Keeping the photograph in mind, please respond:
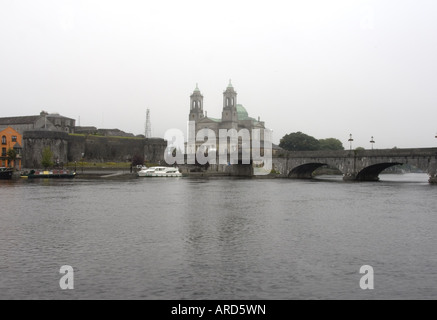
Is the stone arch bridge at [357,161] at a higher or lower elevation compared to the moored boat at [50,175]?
higher

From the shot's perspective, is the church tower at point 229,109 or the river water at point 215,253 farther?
the church tower at point 229,109

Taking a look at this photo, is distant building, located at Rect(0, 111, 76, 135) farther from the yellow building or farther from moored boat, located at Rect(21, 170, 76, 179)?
moored boat, located at Rect(21, 170, 76, 179)

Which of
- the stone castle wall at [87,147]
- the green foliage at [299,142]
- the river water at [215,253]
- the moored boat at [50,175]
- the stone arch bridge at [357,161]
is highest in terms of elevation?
the green foliage at [299,142]

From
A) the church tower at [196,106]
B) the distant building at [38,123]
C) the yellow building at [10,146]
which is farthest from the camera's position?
the church tower at [196,106]

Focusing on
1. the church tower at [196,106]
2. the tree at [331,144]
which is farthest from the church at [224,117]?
the tree at [331,144]

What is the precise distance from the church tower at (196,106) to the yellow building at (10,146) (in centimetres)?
5155

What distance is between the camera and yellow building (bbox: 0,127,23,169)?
3125 inches

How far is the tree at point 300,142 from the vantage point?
397 feet

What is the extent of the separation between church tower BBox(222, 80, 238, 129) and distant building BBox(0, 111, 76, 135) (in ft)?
135

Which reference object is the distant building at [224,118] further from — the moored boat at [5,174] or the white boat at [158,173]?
the moored boat at [5,174]

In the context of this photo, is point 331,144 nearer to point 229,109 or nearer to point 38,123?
point 229,109

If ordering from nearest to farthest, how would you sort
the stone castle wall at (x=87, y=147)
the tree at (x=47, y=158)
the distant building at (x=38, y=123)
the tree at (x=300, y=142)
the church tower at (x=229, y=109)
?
the tree at (x=47, y=158) → the stone castle wall at (x=87, y=147) → the distant building at (x=38, y=123) → the church tower at (x=229, y=109) → the tree at (x=300, y=142)

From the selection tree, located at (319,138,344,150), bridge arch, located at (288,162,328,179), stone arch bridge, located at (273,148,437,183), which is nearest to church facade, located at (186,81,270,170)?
tree, located at (319,138,344,150)
